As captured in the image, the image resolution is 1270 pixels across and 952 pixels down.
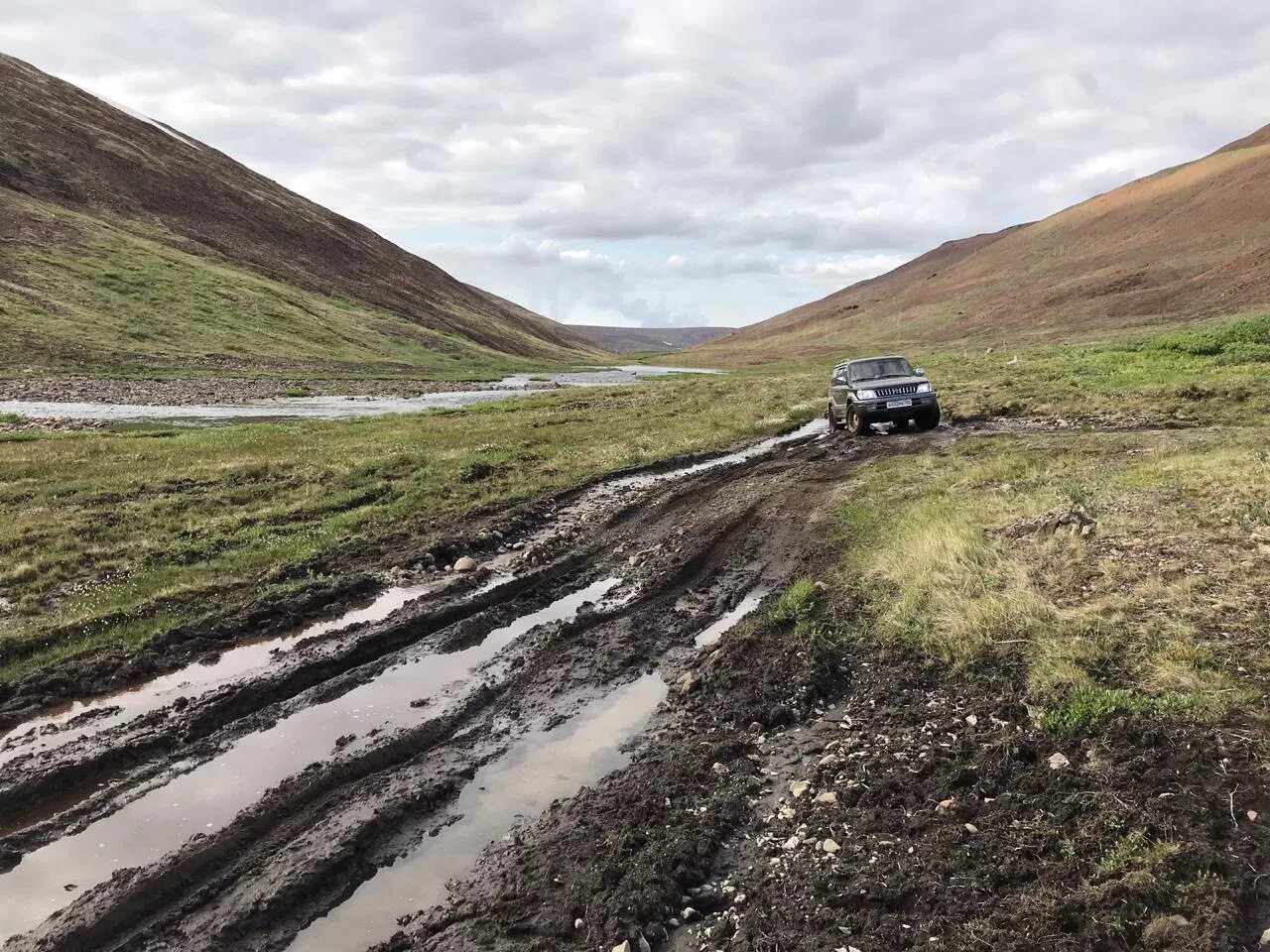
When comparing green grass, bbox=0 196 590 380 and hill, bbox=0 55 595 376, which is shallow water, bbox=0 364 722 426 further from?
hill, bbox=0 55 595 376

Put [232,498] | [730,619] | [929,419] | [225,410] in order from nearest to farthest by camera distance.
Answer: [730,619]
[232,498]
[929,419]
[225,410]

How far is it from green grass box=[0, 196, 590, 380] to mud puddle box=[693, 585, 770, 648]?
165ft

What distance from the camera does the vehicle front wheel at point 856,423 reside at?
21.3 meters

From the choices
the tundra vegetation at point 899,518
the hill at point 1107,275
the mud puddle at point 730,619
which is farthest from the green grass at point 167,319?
the hill at point 1107,275

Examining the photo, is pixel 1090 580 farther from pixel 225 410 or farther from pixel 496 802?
pixel 225 410

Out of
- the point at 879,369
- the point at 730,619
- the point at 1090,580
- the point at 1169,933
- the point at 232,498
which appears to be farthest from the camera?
the point at 879,369

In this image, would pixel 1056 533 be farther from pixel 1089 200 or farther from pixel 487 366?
pixel 1089 200

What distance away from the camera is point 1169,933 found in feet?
12.7

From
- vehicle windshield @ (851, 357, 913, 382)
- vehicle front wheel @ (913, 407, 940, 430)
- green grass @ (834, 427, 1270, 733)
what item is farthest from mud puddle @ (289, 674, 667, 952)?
vehicle windshield @ (851, 357, 913, 382)

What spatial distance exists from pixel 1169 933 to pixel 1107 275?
10472 cm

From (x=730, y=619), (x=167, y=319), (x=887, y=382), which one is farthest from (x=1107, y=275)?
(x=730, y=619)

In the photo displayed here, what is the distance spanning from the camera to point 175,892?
5129 mm

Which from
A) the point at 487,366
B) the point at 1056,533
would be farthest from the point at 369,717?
the point at 487,366

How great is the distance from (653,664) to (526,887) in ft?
11.9
